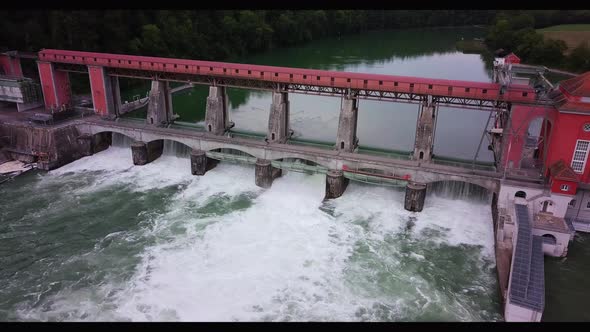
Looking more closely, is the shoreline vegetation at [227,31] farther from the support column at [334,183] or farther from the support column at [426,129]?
the support column at [426,129]

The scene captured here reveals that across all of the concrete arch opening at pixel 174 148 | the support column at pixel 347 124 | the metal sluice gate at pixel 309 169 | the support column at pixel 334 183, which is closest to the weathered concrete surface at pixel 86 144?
the concrete arch opening at pixel 174 148

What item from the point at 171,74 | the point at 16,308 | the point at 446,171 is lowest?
the point at 16,308

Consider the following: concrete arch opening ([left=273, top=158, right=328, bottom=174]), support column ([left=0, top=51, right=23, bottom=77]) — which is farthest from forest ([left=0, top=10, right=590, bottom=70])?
concrete arch opening ([left=273, top=158, right=328, bottom=174])

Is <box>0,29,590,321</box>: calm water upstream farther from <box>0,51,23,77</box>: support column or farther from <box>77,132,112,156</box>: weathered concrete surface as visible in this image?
<box>0,51,23,77</box>: support column

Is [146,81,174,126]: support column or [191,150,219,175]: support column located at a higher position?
[146,81,174,126]: support column

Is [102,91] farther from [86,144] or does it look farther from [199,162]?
[199,162]
